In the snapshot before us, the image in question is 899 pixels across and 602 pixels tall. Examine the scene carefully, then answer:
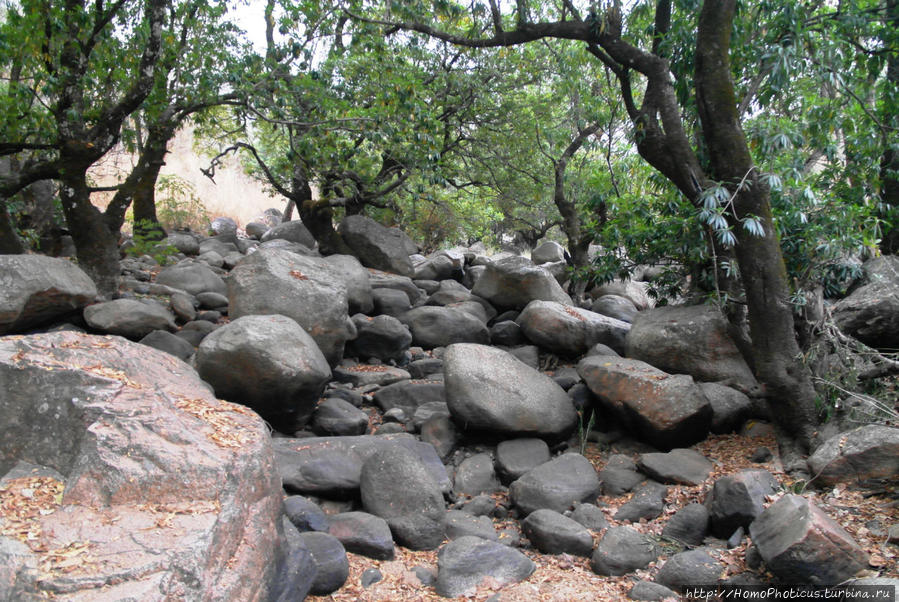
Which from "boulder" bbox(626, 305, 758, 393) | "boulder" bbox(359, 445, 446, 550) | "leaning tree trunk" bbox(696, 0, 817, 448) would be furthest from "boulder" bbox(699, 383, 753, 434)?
"boulder" bbox(359, 445, 446, 550)

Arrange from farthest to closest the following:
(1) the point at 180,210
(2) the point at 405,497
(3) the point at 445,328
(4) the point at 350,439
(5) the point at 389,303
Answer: (1) the point at 180,210, (5) the point at 389,303, (3) the point at 445,328, (4) the point at 350,439, (2) the point at 405,497

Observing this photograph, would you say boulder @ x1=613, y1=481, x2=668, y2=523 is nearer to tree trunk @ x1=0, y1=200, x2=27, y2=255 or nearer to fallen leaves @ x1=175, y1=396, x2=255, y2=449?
fallen leaves @ x1=175, y1=396, x2=255, y2=449

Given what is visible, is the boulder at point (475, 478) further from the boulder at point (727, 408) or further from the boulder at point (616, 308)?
the boulder at point (616, 308)

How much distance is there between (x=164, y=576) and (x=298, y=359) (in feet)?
10.4

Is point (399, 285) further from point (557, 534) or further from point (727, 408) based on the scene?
point (557, 534)

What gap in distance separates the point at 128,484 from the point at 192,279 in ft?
21.9

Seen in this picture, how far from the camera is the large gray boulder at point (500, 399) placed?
628cm

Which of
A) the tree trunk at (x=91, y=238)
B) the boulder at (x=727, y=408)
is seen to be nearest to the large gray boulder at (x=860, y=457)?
the boulder at (x=727, y=408)

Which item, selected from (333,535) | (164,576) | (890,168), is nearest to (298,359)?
(333,535)

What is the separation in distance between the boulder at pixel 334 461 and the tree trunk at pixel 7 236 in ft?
16.3

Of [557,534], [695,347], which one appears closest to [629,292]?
[695,347]

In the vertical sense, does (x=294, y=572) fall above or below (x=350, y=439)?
below

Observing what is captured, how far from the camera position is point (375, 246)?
477 inches

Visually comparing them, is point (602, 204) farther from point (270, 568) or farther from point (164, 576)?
point (164, 576)
